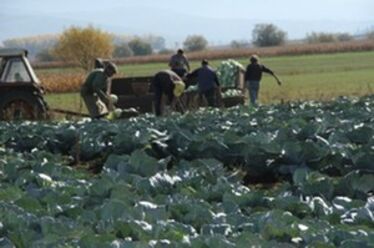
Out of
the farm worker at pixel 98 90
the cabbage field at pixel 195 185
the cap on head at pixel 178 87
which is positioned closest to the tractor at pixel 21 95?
the farm worker at pixel 98 90

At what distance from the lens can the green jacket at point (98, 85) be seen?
1562 cm

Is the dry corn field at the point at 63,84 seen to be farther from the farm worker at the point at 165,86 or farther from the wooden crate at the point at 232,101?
the farm worker at the point at 165,86

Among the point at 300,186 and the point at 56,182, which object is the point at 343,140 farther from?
the point at 56,182

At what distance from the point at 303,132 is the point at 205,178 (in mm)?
3267

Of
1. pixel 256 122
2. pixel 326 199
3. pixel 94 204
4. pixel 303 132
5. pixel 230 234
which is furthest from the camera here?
pixel 256 122

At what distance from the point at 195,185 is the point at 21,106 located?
494 inches

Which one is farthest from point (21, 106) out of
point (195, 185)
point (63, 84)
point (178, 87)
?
point (63, 84)

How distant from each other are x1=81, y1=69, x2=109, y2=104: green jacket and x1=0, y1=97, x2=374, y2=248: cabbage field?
8.75ft

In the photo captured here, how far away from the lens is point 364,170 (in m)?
8.06

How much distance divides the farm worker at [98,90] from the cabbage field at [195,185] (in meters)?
2.47

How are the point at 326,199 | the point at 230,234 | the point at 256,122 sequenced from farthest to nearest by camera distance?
the point at 256,122
the point at 326,199
the point at 230,234

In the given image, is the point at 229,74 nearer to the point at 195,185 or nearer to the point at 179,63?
the point at 179,63

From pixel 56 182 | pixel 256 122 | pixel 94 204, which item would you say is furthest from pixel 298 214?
pixel 256 122

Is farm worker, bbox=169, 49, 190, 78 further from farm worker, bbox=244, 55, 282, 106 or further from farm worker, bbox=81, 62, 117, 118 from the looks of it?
farm worker, bbox=81, 62, 117, 118
